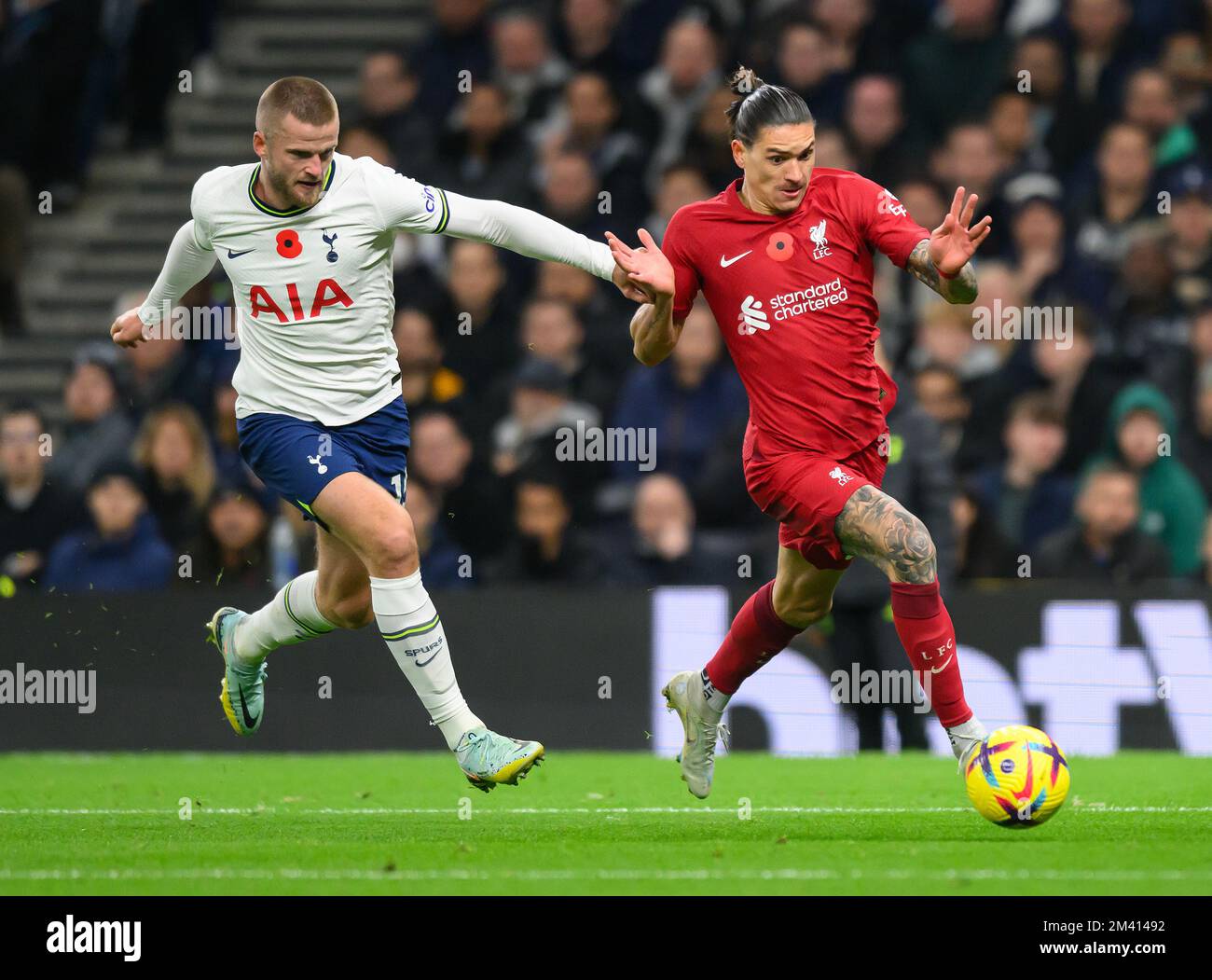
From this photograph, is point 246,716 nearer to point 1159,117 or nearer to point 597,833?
point 597,833

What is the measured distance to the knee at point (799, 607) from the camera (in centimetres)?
794

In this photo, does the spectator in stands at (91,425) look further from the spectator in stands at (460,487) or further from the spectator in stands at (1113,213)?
the spectator in stands at (1113,213)

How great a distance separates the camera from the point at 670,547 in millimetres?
12141

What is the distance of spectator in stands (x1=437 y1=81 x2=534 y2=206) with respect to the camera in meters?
14.3

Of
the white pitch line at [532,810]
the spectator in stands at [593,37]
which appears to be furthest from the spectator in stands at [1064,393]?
the white pitch line at [532,810]

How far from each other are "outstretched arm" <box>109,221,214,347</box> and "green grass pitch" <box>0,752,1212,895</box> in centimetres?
193

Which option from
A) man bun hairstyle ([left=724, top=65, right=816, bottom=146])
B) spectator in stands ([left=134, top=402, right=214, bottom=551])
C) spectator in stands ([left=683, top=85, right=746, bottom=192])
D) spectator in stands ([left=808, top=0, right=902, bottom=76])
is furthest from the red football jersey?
spectator in stands ([left=808, top=0, right=902, bottom=76])

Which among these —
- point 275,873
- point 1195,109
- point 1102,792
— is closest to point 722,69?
point 1195,109

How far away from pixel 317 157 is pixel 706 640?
15.8 feet

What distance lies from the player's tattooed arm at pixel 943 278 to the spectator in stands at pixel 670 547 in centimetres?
488

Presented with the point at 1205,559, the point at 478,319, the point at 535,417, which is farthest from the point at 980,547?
the point at 478,319

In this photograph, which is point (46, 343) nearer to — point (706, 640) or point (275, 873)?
point (706, 640)

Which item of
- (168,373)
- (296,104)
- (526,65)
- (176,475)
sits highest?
(526,65)

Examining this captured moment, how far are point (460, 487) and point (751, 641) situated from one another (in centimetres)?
476
